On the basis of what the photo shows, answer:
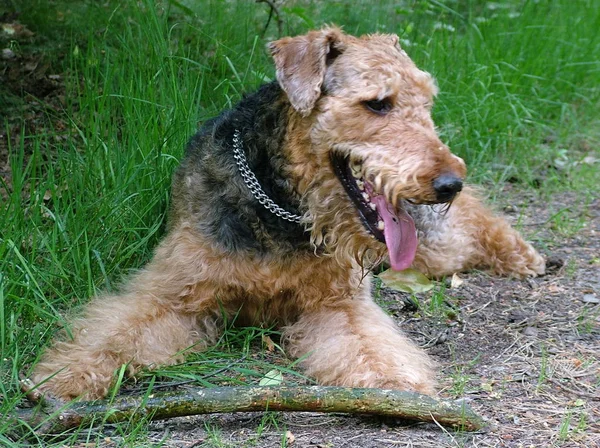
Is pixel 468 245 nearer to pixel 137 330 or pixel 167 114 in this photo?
pixel 167 114

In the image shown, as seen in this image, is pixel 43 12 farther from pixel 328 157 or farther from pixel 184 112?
pixel 328 157

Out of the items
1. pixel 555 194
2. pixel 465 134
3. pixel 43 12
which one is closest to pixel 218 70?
pixel 43 12

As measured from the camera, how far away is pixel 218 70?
4844 mm

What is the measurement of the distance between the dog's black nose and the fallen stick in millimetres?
715

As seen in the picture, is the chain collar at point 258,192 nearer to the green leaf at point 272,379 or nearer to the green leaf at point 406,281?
the green leaf at point 272,379

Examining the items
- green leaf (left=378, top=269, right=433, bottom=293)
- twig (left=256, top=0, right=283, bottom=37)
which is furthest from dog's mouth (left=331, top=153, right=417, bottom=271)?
twig (left=256, top=0, right=283, bottom=37)

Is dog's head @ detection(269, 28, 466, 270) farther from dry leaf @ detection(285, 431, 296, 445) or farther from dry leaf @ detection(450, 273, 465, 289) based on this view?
dry leaf @ detection(450, 273, 465, 289)

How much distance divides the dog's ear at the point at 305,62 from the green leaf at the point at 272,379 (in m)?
1.05

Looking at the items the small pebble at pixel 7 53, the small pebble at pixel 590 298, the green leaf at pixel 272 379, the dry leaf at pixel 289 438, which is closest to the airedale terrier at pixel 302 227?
the green leaf at pixel 272 379

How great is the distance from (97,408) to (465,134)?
12.0 ft

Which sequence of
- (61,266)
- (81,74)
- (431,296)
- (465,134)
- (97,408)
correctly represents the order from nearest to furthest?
(97,408)
(61,266)
(431,296)
(81,74)
(465,134)

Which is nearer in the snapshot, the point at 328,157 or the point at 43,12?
the point at 328,157

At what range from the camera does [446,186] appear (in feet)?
8.86

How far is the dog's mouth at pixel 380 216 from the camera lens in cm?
301
